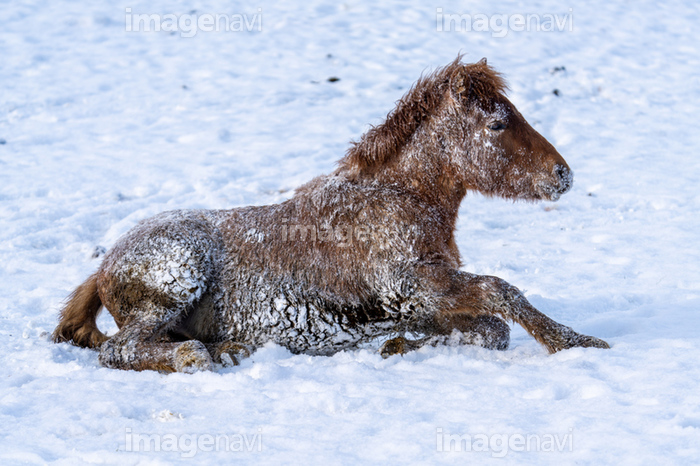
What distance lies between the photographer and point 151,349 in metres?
4.96

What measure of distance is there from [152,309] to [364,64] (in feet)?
31.3

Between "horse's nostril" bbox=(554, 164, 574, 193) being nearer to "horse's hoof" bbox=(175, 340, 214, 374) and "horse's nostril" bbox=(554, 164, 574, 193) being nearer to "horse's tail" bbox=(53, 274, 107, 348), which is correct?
"horse's hoof" bbox=(175, 340, 214, 374)

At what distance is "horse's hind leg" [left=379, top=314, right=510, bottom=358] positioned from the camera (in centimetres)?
508

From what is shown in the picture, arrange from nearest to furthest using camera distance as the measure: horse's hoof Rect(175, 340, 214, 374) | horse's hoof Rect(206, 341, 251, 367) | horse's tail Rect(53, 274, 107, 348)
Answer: horse's hoof Rect(175, 340, 214, 374) → horse's hoof Rect(206, 341, 251, 367) → horse's tail Rect(53, 274, 107, 348)

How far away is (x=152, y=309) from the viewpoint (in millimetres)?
5191

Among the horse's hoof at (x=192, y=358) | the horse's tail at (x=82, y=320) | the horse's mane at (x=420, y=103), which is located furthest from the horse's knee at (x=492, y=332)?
the horse's tail at (x=82, y=320)

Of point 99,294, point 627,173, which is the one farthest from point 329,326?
point 627,173

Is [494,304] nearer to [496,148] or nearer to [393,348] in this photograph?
[393,348]

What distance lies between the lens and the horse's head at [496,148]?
5.27 metres

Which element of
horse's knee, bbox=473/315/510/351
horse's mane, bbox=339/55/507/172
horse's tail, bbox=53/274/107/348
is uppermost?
horse's mane, bbox=339/55/507/172

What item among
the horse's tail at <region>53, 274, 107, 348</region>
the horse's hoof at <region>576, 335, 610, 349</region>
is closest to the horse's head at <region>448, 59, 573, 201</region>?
the horse's hoof at <region>576, 335, 610, 349</region>

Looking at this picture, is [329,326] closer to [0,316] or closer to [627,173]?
[0,316]

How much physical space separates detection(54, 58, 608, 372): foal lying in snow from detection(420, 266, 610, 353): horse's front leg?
0.05ft

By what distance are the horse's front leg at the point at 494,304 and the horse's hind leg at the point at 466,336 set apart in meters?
0.21
